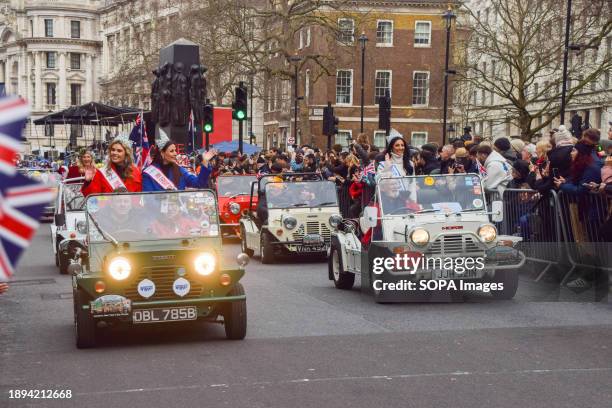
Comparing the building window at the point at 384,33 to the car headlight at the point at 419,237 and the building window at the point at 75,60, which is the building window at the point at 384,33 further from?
the building window at the point at 75,60

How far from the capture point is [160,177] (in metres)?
10.4

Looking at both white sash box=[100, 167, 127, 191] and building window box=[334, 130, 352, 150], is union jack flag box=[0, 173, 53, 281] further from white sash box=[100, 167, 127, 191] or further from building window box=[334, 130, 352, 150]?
building window box=[334, 130, 352, 150]

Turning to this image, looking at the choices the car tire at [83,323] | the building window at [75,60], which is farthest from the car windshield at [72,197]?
the building window at [75,60]

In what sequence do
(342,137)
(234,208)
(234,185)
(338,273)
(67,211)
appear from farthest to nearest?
(342,137) < (234,185) < (234,208) < (67,211) < (338,273)

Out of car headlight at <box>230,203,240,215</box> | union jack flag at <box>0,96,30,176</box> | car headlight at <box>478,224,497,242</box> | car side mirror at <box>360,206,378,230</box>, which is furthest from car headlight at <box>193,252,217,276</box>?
car headlight at <box>230,203,240,215</box>

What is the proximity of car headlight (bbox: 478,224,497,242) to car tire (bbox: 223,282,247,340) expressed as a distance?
336cm

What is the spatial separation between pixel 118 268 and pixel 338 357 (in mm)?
2032

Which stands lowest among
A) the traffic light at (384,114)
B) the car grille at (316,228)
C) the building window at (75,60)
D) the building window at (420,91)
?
the car grille at (316,228)

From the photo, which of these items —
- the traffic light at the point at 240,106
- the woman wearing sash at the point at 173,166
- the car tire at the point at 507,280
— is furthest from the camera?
the traffic light at the point at 240,106

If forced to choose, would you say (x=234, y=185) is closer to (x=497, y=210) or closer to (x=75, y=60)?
(x=497, y=210)

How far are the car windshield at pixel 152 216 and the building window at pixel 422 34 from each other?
58456mm

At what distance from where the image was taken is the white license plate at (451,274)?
11430mm

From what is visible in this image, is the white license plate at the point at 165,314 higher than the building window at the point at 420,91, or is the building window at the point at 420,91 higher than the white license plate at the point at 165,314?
the building window at the point at 420,91

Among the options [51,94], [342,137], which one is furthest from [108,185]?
[51,94]
